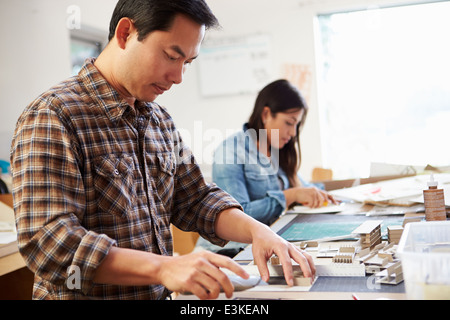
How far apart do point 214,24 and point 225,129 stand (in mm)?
3494

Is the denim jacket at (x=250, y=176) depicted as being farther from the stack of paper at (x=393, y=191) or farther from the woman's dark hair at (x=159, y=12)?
the woman's dark hair at (x=159, y=12)

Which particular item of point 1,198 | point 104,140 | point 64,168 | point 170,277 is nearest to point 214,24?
point 104,140

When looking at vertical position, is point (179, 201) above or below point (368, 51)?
below

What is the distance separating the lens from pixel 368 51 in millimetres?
4383

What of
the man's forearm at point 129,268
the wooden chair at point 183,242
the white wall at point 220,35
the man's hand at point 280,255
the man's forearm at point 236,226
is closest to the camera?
the man's forearm at point 129,268

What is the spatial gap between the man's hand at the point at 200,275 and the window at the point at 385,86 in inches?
144

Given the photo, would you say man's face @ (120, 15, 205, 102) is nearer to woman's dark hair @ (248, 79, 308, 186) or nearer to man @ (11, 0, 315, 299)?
man @ (11, 0, 315, 299)

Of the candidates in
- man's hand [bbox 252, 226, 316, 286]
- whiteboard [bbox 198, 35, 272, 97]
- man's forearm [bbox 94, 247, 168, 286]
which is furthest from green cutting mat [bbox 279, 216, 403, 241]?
whiteboard [bbox 198, 35, 272, 97]

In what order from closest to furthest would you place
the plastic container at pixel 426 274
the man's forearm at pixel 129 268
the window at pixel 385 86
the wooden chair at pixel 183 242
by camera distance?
1. the plastic container at pixel 426 274
2. the man's forearm at pixel 129 268
3. the wooden chair at pixel 183 242
4. the window at pixel 385 86

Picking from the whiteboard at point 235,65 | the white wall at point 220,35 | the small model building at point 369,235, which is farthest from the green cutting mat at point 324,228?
the whiteboard at point 235,65

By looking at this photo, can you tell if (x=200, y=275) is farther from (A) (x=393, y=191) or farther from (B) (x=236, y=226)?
(A) (x=393, y=191)

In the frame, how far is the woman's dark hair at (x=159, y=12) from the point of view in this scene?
3.50 feet

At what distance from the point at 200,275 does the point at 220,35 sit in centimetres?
405
